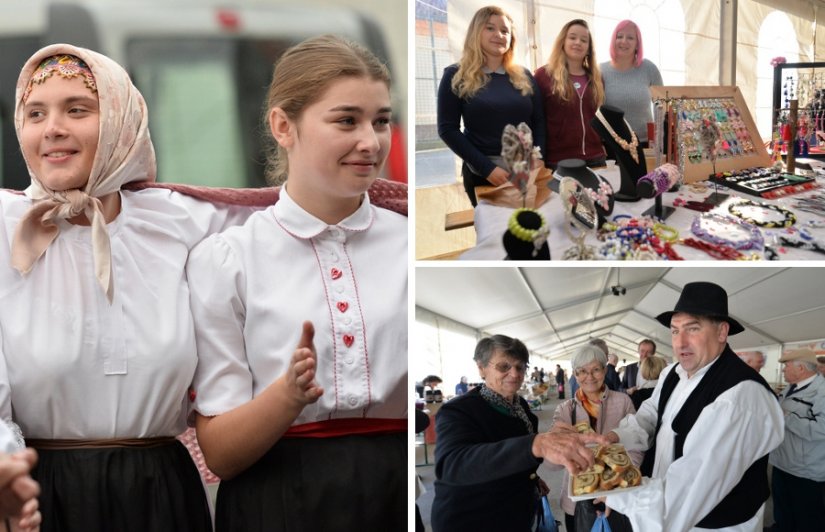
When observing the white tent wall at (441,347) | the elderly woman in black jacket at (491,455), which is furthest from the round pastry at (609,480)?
the white tent wall at (441,347)

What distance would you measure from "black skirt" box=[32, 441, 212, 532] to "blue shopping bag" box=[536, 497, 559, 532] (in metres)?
0.69

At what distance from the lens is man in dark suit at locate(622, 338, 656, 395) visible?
159cm

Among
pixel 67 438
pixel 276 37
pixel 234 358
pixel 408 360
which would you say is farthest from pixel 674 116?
pixel 67 438

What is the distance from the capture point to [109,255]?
1414mm

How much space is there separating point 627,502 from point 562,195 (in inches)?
23.9

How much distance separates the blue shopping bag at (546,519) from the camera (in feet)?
5.20

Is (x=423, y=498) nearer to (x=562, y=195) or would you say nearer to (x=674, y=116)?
(x=562, y=195)

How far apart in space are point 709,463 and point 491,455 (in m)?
0.41

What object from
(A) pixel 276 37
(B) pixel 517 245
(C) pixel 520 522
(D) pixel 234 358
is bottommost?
(C) pixel 520 522

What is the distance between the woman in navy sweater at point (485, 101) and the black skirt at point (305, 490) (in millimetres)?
605

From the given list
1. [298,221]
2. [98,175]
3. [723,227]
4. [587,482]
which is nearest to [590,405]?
[587,482]

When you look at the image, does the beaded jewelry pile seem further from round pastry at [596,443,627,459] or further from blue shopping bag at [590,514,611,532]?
blue shopping bag at [590,514,611,532]

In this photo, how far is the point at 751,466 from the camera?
60.9 inches

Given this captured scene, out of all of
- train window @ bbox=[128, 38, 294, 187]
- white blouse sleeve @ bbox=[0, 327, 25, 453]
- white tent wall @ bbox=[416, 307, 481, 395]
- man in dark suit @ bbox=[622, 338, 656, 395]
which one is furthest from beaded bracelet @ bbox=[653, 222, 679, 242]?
white blouse sleeve @ bbox=[0, 327, 25, 453]
